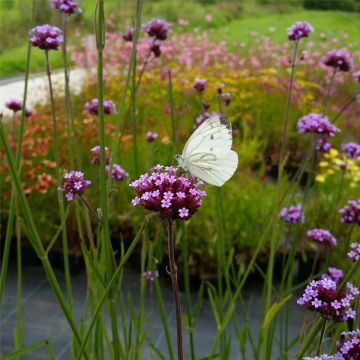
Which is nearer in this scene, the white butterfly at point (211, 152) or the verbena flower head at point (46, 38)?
the white butterfly at point (211, 152)

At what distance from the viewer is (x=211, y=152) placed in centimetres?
105

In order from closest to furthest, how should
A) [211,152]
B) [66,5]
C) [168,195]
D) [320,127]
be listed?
[168,195] < [211,152] < [66,5] < [320,127]

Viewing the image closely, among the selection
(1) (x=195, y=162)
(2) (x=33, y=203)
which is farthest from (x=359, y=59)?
(1) (x=195, y=162)

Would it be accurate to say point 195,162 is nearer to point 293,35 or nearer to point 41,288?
point 293,35

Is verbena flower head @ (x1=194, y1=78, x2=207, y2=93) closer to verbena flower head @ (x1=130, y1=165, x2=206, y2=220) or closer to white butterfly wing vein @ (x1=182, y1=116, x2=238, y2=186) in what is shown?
white butterfly wing vein @ (x1=182, y1=116, x2=238, y2=186)

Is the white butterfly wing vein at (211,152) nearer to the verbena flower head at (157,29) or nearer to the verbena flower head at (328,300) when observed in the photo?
the verbena flower head at (328,300)

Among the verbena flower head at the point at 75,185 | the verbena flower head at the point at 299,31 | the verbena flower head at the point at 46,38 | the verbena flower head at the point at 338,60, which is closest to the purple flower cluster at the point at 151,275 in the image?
the verbena flower head at the point at 75,185

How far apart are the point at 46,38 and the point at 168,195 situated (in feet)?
2.86

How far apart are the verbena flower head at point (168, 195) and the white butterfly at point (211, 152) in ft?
0.52

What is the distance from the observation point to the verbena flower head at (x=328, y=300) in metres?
0.88

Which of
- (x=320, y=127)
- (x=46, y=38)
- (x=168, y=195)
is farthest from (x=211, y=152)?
(x=320, y=127)

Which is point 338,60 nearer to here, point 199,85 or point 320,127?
point 320,127

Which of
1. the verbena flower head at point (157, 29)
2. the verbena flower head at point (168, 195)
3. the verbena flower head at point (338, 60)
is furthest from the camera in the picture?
the verbena flower head at point (338, 60)

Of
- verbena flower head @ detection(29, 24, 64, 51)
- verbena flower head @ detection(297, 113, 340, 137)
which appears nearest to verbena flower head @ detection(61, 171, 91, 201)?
verbena flower head @ detection(29, 24, 64, 51)
